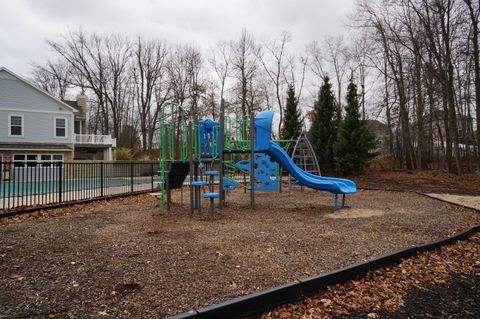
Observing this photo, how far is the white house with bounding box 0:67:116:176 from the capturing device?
23016mm

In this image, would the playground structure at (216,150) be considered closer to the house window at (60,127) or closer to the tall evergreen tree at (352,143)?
the tall evergreen tree at (352,143)

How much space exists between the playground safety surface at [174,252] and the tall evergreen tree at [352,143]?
12867 millimetres

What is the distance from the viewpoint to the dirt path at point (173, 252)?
2844 millimetres

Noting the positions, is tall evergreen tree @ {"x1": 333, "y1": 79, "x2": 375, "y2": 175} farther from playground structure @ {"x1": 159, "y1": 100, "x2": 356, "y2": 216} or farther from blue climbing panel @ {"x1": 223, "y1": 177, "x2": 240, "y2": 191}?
blue climbing panel @ {"x1": 223, "y1": 177, "x2": 240, "y2": 191}

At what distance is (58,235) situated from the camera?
17.3 feet

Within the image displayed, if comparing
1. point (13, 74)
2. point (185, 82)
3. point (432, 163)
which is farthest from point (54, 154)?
point (432, 163)

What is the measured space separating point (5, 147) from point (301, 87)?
2736 centimetres

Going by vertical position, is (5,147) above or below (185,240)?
above

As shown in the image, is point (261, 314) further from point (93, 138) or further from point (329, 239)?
point (93, 138)

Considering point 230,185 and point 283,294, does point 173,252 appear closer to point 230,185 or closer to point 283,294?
point 283,294

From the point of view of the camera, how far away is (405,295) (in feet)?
10.3

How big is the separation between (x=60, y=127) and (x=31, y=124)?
207 cm

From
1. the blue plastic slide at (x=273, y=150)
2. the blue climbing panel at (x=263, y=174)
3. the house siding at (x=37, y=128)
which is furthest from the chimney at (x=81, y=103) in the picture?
the blue plastic slide at (x=273, y=150)

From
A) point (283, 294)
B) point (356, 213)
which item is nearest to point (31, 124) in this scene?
point (356, 213)
